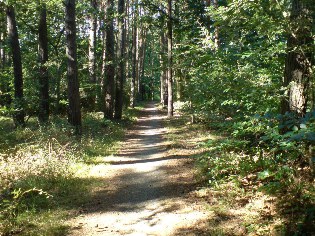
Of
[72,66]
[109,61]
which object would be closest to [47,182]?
[72,66]

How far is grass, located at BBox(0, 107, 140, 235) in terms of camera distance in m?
5.60

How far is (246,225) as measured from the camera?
5090mm

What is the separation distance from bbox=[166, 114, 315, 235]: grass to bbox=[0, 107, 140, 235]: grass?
2880 millimetres

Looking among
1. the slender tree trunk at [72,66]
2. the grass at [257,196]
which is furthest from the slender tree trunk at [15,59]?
the grass at [257,196]

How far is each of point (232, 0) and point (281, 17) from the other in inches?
53.7

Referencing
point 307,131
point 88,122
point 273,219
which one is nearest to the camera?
point 307,131

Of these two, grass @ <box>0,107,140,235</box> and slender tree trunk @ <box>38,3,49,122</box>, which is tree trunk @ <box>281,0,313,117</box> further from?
slender tree trunk @ <box>38,3,49,122</box>

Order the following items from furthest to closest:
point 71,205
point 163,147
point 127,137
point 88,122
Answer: point 88,122
point 127,137
point 163,147
point 71,205

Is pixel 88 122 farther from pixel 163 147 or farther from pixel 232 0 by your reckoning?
Result: pixel 232 0

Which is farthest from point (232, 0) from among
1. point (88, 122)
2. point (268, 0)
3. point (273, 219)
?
point (88, 122)

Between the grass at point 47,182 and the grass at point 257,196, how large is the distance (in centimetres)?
288

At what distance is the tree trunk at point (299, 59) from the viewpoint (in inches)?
226

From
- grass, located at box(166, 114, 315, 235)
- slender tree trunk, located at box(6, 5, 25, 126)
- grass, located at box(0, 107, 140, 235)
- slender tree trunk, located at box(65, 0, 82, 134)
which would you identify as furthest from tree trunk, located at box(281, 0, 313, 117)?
slender tree trunk, located at box(6, 5, 25, 126)

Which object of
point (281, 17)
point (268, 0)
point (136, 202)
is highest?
point (268, 0)
